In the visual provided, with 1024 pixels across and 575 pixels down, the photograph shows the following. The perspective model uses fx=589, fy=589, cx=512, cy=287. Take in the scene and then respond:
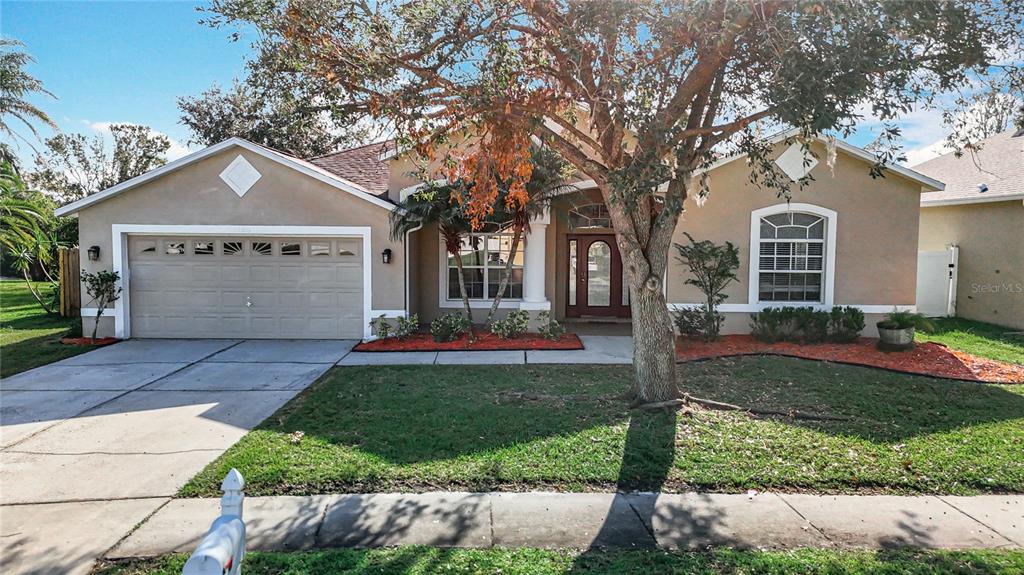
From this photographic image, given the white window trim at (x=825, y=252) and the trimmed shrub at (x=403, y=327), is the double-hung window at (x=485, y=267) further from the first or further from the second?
the white window trim at (x=825, y=252)

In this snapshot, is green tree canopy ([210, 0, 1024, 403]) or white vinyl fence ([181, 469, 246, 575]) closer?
white vinyl fence ([181, 469, 246, 575])

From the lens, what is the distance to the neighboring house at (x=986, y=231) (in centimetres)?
1391

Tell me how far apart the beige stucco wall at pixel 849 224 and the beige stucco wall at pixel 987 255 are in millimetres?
3943

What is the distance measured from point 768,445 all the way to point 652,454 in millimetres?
1281

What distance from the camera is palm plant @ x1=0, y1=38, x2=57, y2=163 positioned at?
19203 mm

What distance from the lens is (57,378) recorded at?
353 inches

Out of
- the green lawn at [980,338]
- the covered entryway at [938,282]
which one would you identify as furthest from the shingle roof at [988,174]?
the green lawn at [980,338]

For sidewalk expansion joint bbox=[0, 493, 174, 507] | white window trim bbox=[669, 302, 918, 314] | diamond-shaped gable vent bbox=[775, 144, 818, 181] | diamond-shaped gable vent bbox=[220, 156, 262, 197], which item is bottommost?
sidewalk expansion joint bbox=[0, 493, 174, 507]

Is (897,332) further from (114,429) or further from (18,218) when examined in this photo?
(18,218)

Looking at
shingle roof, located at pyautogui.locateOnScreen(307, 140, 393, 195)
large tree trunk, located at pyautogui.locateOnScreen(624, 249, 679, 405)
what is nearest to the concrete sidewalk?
large tree trunk, located at pyautogui.locateOnScreen(624, 249, 679, 405)

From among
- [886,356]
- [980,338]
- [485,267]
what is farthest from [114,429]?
[980,338]

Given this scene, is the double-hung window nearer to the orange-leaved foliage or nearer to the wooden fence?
the orange-leaved foliage

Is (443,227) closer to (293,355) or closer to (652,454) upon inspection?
(293,355)

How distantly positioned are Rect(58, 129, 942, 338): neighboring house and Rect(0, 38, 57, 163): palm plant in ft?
39.4
